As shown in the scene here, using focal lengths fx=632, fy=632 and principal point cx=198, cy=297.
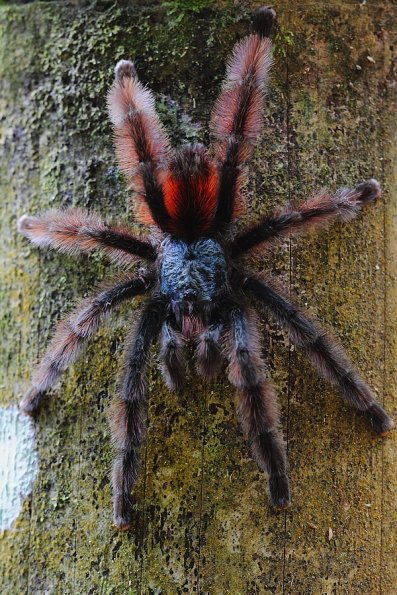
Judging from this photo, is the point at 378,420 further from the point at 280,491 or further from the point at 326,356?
the point at 280,491

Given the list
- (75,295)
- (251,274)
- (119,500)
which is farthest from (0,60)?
(119,500)

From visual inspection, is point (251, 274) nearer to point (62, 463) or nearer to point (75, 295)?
point (75, 295)

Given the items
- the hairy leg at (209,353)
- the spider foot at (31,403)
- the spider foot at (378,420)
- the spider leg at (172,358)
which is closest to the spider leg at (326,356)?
the spider foot at (378,420)

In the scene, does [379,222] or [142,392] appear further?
[379,222]

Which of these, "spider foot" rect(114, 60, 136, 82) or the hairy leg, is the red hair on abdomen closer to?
"spider foot" rect(114, 60, 136, 82)

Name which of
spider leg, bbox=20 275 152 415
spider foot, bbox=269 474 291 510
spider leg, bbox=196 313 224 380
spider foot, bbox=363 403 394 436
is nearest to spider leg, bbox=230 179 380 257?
spider leg, bbox=196 313 224 380

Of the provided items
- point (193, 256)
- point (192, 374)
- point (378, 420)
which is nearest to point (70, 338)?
point (192, 374)

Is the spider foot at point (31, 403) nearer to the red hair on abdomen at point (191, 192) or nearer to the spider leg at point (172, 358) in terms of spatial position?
the spider leg at point (172, 358)
